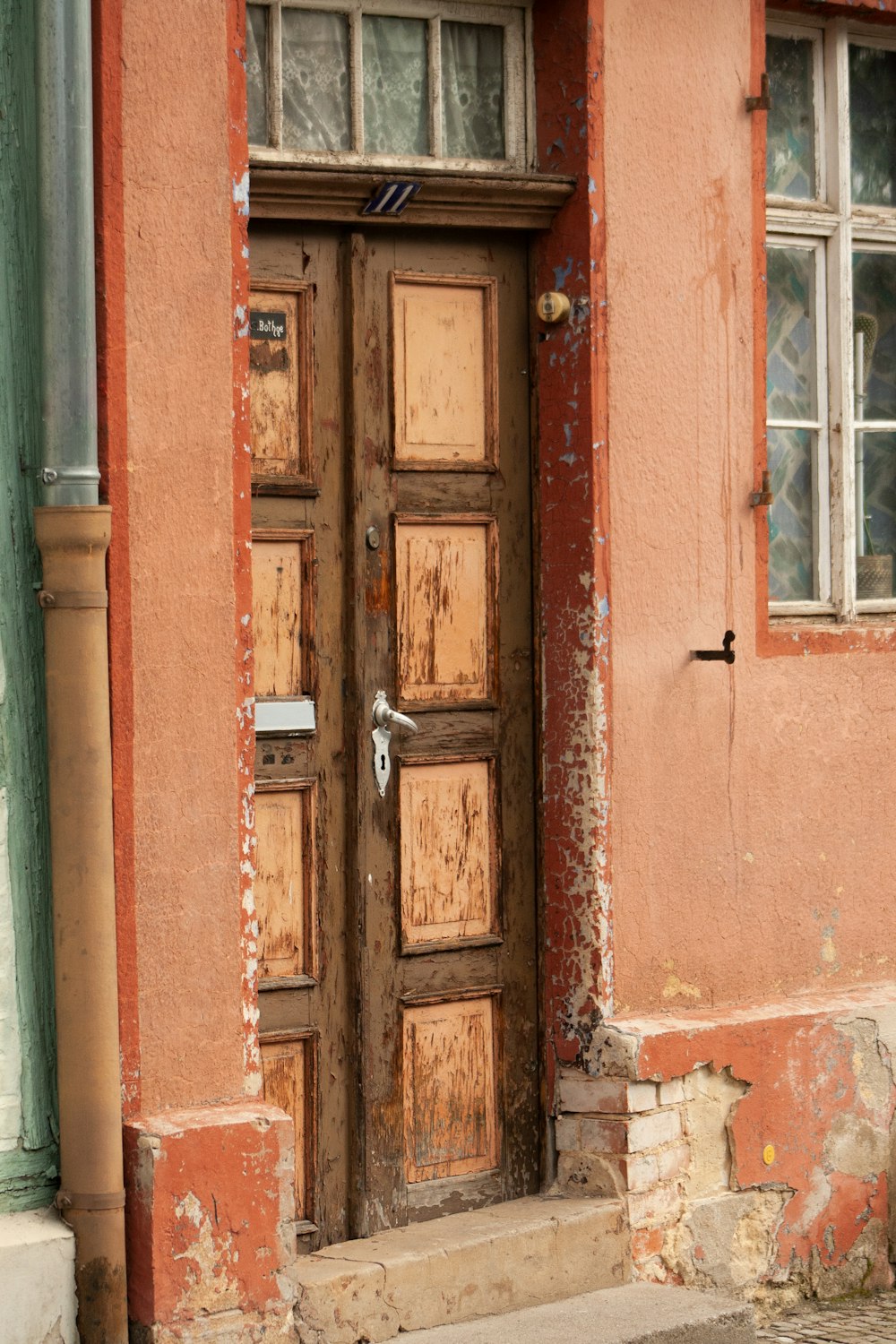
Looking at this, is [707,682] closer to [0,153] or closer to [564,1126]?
[564,1126]

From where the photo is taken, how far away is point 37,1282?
157 inches

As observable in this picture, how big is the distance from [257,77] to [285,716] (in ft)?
5.30

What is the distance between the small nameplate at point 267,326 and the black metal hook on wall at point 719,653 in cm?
148

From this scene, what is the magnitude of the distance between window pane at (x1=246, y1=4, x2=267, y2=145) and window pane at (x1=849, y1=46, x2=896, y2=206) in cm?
207

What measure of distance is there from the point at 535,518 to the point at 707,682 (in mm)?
691

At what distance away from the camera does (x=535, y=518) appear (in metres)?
5.29

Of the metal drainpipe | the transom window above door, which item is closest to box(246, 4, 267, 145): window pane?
the transom window above door

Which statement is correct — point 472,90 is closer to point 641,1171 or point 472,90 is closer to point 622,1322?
point 641,1171

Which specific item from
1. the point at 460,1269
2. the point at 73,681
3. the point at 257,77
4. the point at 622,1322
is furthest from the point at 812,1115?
the point at 257,77

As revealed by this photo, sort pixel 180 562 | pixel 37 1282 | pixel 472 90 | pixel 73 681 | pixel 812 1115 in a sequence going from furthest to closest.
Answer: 1. pixel 812 1115
2. pixel 472 90
3. pixel 180 562
4. pixel 73 681
5. pixel 37 1282

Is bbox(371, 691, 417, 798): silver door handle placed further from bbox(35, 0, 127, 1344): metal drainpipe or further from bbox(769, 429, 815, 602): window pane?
bbox(769, 429, 815, 602): window pane

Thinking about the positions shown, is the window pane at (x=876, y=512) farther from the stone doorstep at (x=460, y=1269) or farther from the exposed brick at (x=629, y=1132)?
the stone doorstep at (x=460, y=1269)

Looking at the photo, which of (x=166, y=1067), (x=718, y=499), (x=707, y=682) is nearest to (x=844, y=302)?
(x=718, y=499)

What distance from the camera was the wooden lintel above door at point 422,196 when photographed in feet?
15.5
